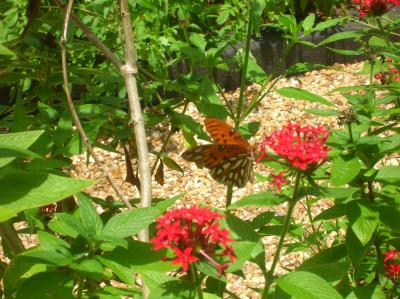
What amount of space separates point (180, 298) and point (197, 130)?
663 mm

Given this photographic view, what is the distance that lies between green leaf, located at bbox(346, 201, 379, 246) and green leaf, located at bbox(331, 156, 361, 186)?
12 cm

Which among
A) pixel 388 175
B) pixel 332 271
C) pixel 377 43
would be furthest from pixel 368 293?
pixel 377 43

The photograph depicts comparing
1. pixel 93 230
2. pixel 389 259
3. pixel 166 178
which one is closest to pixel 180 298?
pixel 93 230

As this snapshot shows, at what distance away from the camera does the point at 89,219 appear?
3.18 feet

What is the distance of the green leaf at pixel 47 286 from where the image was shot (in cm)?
92

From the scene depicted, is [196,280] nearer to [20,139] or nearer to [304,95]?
[20,139]

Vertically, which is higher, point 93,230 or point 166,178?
point 93,230

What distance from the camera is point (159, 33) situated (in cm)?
426

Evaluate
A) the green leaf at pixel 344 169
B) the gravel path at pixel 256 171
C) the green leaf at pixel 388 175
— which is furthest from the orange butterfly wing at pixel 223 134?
the gravel path at pixel 256 171

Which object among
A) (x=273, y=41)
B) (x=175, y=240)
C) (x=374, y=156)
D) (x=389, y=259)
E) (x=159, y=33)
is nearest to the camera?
(x=175, y=240)

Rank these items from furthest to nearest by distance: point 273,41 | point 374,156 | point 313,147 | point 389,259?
1. point 273,41
2. point 389,259
3. point 374,156
4. point 313,147

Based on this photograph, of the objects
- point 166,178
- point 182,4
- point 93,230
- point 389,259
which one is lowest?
point 166,178

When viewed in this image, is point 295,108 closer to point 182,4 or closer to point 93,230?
point 182,4

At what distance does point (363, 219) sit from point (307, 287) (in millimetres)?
436
